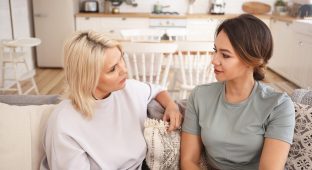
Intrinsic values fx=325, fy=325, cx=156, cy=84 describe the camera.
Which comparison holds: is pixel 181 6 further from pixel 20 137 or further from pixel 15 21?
pixel 20 137

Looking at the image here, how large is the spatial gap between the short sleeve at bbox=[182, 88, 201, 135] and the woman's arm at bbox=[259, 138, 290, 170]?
0.95ft

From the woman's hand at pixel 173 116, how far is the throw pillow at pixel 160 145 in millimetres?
28

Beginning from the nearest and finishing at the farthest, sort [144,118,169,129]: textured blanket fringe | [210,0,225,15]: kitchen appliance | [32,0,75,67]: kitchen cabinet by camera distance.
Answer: [144,118,169,129]: textured blanket fringe → [32,0,75,67]: kitchen cabinet → [210,0,225,15]: kitchen appliance

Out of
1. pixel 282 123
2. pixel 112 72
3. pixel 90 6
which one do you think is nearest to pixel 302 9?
pixel 90 6

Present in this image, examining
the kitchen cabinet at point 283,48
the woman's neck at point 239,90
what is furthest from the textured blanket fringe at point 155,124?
the kitchen cabinet at point 283,48

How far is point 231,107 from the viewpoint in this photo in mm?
1282

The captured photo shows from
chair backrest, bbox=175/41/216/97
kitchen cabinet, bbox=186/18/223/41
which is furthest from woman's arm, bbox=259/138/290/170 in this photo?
kitchen cabinet, bbox=186/18/223/41

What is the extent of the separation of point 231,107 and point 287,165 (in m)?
0.36

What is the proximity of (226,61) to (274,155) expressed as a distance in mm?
378

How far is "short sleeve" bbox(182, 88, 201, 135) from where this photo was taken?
1347 millimetres

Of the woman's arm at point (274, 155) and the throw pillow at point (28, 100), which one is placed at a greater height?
the throw pillow at point (28, 100)

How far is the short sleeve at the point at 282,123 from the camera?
1.17 meters

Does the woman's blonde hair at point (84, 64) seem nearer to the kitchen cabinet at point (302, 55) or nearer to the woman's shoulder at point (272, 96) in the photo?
the woman's shoulder at point (272, 96)

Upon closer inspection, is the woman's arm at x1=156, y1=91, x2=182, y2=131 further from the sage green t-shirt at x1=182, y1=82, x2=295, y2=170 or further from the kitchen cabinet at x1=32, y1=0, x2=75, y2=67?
the kitchen cabinet at x1=32, y1=0, x2=75, y2=67
